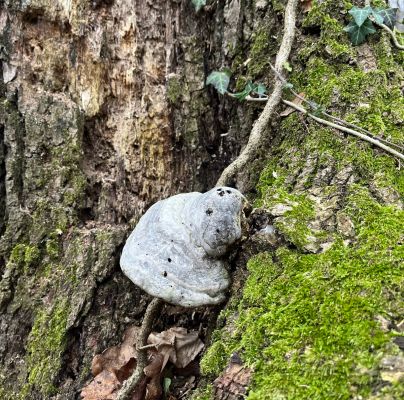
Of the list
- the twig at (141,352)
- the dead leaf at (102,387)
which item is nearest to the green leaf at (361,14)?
the twig at (141,352)

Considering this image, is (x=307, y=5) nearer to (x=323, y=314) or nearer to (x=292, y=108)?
(x=292, y=108)

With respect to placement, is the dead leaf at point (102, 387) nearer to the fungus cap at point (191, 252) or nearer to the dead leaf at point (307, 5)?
the fungus cap at point (191, 252)

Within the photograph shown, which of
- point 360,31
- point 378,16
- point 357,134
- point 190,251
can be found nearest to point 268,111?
point 357,134

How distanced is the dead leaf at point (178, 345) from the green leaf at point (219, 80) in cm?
154

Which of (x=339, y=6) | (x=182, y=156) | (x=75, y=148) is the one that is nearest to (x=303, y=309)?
(x=182, y=156)

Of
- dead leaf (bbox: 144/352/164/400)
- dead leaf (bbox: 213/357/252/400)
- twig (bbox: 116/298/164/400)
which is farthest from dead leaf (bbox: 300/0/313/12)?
dead leaf (bbox: 144/352/164/400)

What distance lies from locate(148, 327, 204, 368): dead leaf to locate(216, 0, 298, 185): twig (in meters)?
0.92

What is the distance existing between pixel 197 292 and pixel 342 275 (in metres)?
0.67

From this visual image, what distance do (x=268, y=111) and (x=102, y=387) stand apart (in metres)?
1.87

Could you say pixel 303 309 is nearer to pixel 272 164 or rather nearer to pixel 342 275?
pixel 342 275

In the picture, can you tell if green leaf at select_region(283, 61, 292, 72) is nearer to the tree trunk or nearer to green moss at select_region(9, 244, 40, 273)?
the tree trunk

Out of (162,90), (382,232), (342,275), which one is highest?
(162,90)

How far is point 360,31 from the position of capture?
271 centimetres

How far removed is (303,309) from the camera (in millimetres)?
1796
